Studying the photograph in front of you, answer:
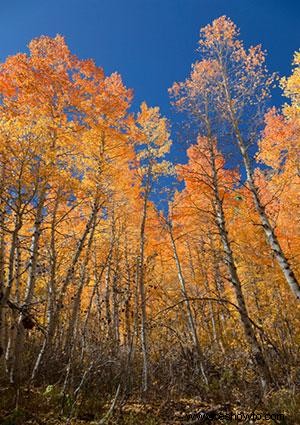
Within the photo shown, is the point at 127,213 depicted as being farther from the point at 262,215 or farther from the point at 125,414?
the point at 125,414

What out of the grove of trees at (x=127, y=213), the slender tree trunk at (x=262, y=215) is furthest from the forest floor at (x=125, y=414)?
the slender tree trunk at (x=262, y=215)

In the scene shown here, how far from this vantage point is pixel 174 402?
15.2 feet

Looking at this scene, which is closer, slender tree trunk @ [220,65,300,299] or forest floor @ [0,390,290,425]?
forest floor @ [0,390,290,425]

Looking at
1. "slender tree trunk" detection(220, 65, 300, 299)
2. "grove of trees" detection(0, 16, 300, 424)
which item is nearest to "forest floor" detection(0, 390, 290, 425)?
"grove of trees" detection(0, 16, 300, 424)

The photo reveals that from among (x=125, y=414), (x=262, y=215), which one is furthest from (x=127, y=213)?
(x=125, y=414)

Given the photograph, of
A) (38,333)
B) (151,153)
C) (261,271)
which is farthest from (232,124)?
(38,333)

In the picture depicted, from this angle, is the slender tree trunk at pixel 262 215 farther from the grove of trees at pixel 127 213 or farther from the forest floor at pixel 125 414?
the forest floor at pixel 125 414

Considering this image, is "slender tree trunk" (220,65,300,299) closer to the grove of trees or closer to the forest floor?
the grove of trees

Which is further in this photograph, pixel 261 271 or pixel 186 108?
pixel 261 271

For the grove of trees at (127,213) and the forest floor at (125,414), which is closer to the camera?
the forest floor at (125,414)

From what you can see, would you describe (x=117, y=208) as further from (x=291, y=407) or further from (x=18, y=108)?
(x=291, y=407)

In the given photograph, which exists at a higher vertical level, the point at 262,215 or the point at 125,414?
the point at 262,215

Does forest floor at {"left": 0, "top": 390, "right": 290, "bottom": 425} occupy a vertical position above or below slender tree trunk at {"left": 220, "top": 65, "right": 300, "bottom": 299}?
below

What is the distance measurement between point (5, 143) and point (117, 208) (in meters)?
6.40
